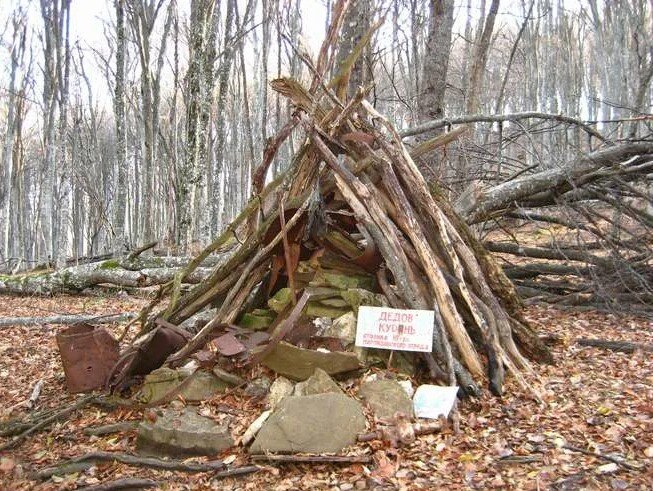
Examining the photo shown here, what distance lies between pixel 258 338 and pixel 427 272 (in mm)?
1279

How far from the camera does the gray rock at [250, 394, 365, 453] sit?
2955 mm

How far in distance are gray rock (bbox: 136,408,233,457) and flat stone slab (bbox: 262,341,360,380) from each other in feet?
1.90

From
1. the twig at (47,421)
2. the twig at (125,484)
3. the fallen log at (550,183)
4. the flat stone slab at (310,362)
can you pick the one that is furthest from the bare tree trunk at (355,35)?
the twig at (125,484)

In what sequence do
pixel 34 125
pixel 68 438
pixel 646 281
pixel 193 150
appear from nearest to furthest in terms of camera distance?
pixel 68 438 → pixel 646 281 → pixel 193 150 → pixel 34 125

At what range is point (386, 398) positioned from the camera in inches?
129

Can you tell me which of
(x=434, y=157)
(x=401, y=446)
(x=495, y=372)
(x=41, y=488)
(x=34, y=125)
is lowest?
(x=41, y=488)

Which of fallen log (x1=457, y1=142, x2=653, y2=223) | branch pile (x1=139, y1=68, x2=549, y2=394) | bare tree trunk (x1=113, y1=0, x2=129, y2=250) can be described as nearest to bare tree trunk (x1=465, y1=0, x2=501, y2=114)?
fallen log (x1=457, y1=142, x2=653, y2=223)

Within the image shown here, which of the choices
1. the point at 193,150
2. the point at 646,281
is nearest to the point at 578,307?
the point at 646,281

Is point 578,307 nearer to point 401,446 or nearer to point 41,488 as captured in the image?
point 401,446

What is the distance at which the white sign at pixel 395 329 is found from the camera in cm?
358

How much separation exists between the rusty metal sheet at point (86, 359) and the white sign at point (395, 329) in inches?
76.0

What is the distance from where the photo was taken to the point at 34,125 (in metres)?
27.2

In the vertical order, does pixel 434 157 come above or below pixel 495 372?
above

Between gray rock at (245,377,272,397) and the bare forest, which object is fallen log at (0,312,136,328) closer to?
the bare forest
